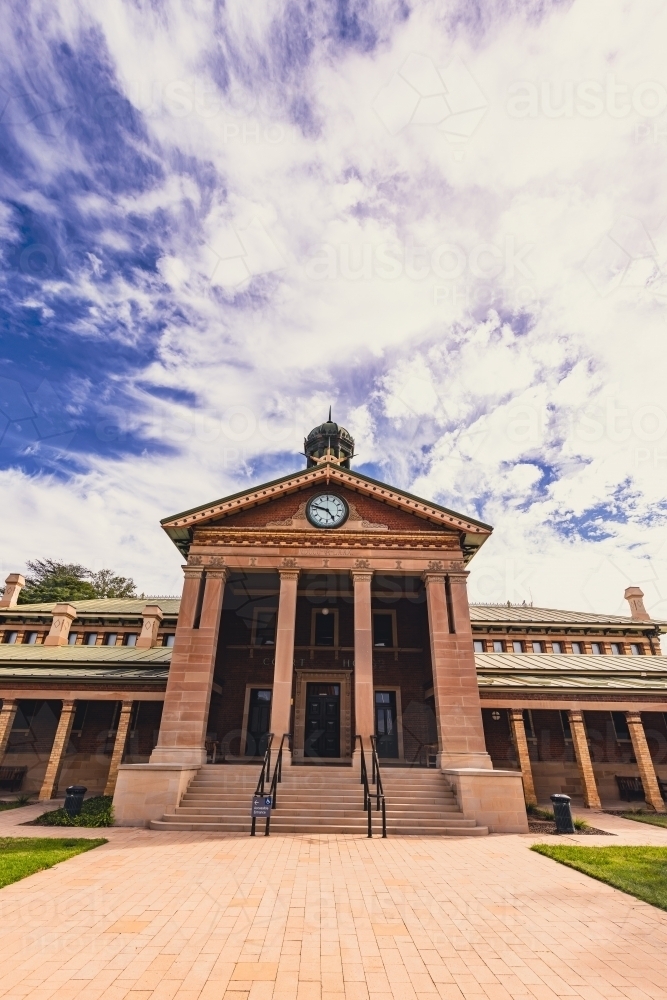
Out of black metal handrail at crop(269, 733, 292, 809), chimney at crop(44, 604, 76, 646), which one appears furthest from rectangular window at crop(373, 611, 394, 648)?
chimney at crop(44, 604, 76, 646)

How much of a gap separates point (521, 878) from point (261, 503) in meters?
14.6

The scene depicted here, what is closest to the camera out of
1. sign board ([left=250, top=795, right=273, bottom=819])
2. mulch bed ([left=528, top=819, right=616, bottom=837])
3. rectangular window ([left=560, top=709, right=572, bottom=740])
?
sign board ([left=250, top=795, right=273, bottom=819])

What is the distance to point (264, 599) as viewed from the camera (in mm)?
23094

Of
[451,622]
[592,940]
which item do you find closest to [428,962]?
[592,940]

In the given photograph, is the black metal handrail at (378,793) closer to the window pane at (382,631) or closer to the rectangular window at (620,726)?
the window pane at (382,631)

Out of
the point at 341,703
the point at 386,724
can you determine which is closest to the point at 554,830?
the point at 386,724

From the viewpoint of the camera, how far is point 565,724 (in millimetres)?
20406

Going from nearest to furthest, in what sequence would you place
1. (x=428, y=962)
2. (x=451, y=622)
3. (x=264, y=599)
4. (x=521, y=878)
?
(x=428, y=962)
(x=521, y=878)
(x=451, y=622)
(x=264, y=599)

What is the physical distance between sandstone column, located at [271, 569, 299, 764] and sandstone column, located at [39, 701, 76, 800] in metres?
8.37

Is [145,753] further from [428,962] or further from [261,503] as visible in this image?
[428,962]

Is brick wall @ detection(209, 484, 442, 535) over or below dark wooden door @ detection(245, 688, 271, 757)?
over

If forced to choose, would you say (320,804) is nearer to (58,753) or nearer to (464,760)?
(464,760)

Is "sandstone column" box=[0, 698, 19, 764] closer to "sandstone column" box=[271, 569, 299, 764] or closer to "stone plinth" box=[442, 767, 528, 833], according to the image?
"sandstone column" box=[271, 569, 299, 764]

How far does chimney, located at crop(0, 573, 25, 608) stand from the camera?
96.5 ft
